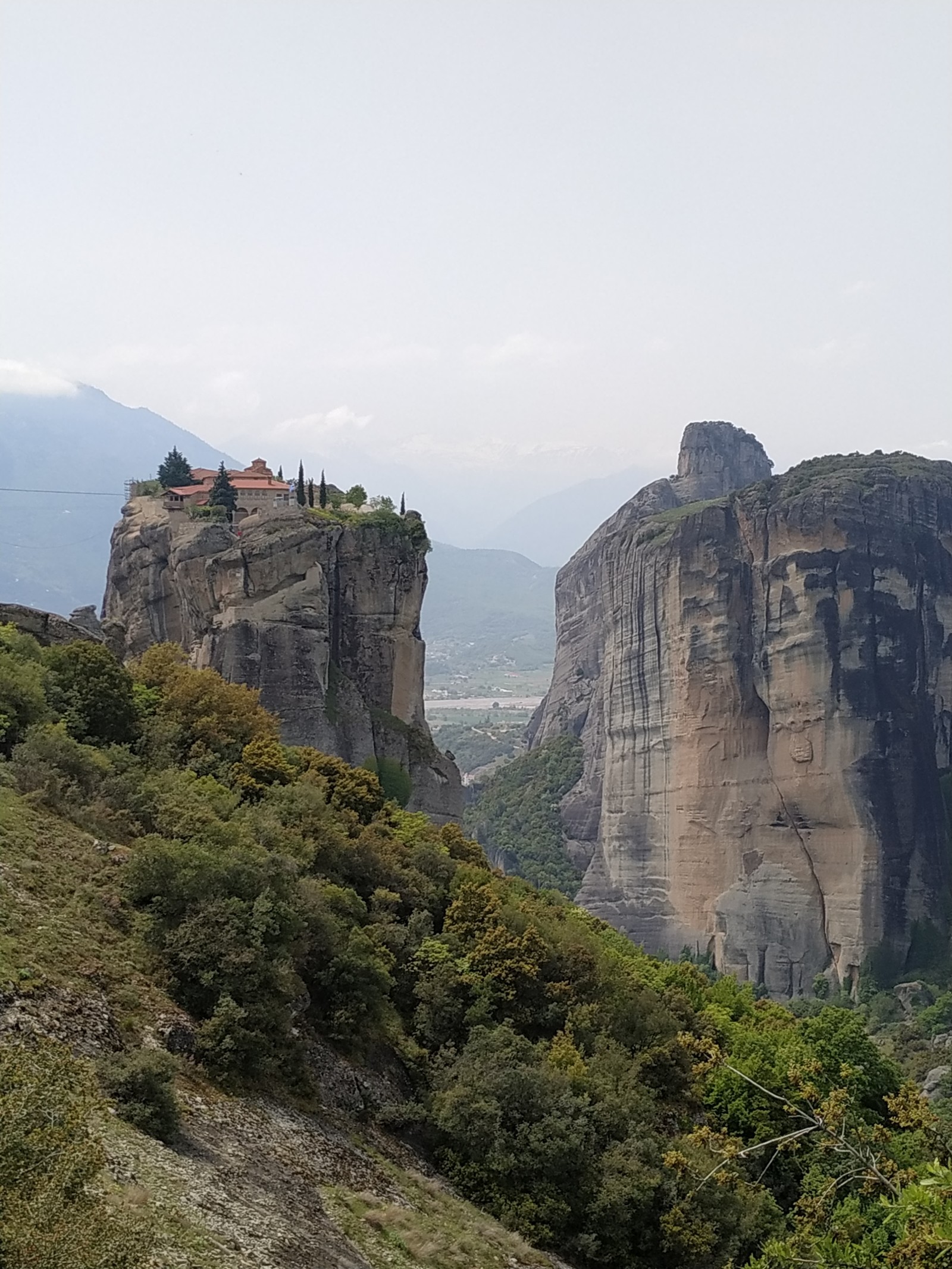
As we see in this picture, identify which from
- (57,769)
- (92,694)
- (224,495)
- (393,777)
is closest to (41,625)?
(92,694)

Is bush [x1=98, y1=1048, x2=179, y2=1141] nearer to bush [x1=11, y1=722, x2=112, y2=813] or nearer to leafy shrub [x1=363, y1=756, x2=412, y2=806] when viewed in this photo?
bush [x1=11, y1=722, x2=112, y2=813]

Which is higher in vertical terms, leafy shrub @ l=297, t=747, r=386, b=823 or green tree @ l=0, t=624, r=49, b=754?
green tree @ l=0, t=624, r=49, b=754

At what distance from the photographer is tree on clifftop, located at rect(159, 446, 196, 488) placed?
50.7 m

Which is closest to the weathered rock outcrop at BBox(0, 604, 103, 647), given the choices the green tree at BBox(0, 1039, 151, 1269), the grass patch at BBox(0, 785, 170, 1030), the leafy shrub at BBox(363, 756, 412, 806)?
the grass patch at BBox(0, 785, 170, 1030)

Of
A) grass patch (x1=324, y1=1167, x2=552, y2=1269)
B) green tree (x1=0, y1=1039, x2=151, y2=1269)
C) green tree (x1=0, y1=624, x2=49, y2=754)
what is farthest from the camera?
green tree (x1=0, y1=624, x2=49, y2=754)

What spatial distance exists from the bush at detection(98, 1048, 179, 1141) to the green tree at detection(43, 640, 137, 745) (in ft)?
38.8

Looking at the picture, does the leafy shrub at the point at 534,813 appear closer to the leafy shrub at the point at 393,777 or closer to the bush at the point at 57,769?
the leafy shrub at the point at 393,777

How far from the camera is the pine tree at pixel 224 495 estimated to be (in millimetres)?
44438

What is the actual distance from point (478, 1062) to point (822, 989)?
5252cm

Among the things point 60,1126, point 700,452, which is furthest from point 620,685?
point 60,1126

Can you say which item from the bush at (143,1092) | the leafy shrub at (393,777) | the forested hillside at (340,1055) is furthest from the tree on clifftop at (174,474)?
the bush at (143,1092)

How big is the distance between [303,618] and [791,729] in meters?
38.8

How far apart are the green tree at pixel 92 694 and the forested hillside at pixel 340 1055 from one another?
0.25 feet

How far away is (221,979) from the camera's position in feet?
51.7
